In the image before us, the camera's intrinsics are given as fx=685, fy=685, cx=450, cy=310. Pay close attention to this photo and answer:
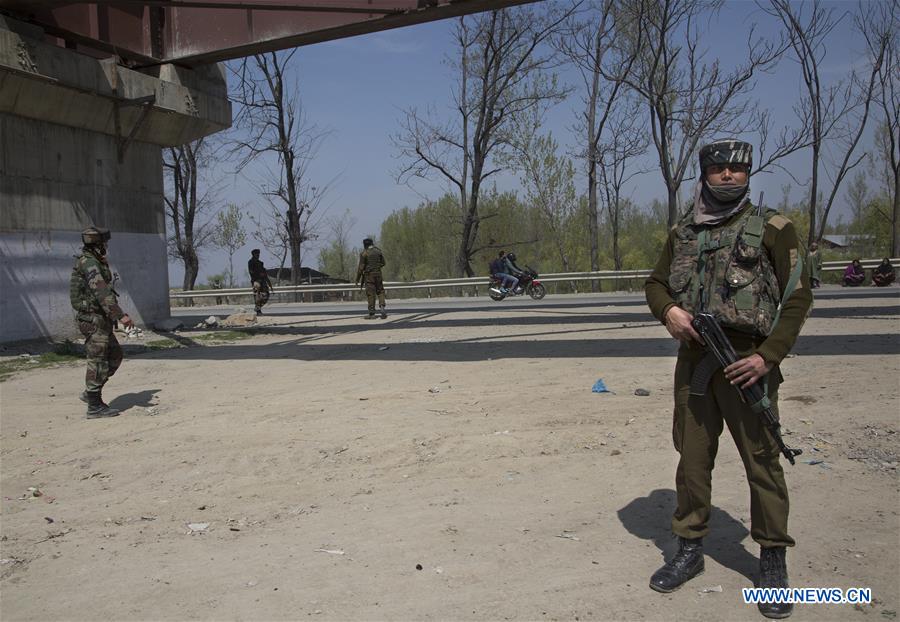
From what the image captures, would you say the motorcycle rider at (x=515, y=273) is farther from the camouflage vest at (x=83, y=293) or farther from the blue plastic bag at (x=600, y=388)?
the camouflage vest at (x=83, y=293)

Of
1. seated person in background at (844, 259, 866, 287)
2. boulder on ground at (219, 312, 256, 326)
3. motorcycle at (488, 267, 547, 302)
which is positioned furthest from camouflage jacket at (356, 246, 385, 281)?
seated person in background at (844, 259, 866, 287)

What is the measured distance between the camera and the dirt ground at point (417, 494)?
10.2ft

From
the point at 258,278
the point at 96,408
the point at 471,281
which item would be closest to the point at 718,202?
the point at 96,408

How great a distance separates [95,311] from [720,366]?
604cm

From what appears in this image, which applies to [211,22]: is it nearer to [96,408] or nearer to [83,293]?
[83,293]

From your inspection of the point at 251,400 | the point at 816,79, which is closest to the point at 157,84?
the point at 251,400

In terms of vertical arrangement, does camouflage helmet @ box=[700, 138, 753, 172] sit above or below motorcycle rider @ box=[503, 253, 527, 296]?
above

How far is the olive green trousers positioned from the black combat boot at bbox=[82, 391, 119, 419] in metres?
5.88

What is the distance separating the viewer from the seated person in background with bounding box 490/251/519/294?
21359 mm

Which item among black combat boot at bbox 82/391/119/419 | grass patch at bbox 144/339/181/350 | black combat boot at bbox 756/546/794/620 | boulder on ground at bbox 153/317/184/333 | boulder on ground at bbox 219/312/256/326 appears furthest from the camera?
boulder on ground at bbox 219/312/256/326

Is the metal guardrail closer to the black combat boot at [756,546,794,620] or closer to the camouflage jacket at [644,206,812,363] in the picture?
the camouflage jacket at [644,206,812,363]

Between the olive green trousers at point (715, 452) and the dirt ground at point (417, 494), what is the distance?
0.31m

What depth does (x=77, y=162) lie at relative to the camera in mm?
12188

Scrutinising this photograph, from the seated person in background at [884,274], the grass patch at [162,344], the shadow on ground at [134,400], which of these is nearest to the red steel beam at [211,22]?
the grass patch at [162,344]
